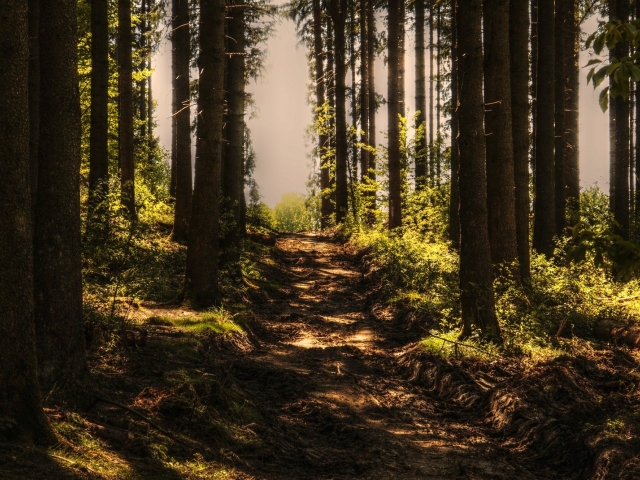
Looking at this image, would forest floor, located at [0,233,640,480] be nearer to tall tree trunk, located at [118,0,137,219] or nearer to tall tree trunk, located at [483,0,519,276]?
tall tree trunk, located at [483,0,519,276]

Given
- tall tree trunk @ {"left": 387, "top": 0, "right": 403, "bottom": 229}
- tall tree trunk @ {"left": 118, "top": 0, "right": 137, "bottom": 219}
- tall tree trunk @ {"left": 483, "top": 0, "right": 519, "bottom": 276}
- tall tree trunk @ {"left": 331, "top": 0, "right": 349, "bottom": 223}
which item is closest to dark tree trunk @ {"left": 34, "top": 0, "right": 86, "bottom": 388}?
tall tree trunk @ {"left": 483, "top": 0, "right": 519, "bottom": 276}

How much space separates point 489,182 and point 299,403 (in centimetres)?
634

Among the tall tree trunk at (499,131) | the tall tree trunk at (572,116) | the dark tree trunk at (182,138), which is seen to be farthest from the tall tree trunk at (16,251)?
the tall tree trunk at (572,116)

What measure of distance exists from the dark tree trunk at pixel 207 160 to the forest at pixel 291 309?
39 millimetres

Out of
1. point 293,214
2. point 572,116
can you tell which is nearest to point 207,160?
point 572,116

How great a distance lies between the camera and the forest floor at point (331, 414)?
5.72 meters

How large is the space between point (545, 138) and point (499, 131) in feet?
19.1

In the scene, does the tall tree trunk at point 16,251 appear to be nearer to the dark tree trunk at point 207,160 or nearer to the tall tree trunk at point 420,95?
the dark tree trunk at point 207,160

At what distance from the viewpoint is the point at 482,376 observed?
29.5ft

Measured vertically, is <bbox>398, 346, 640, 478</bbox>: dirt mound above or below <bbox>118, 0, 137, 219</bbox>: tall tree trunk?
below

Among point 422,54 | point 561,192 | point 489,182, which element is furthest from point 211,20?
point 422,54

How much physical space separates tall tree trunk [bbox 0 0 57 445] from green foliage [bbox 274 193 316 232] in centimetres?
4257

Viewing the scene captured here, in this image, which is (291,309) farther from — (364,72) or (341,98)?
(364,72)

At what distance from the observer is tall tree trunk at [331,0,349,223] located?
2788 centimetres
